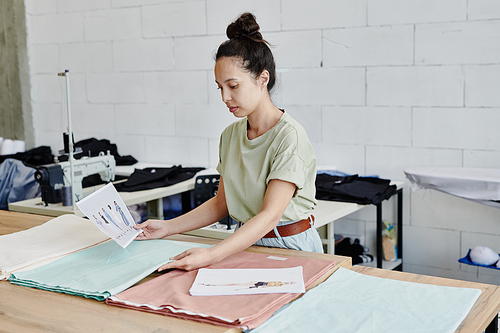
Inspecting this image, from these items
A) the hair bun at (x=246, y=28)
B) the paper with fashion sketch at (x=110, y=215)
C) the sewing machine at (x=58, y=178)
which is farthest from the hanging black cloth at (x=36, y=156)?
the hair bun at (x=246, y=28)

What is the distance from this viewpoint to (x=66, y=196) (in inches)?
101

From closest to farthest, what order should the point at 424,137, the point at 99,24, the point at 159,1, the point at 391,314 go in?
1. the point at 391,314
2. the point at 424,137
3. the point at 159,1
4. the point at 99,24

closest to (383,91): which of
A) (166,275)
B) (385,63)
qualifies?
(385,63)

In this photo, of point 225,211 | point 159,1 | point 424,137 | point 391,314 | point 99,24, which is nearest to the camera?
point 391,314

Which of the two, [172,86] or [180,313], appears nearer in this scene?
[180,313]

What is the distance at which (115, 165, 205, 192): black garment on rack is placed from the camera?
122 inches

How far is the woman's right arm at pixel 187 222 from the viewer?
168 cm

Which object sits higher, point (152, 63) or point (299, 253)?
point (152, 63)

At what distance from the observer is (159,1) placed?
12.9 ft

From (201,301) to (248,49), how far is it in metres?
0.76

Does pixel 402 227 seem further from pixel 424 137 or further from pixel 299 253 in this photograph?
pixel 299 253

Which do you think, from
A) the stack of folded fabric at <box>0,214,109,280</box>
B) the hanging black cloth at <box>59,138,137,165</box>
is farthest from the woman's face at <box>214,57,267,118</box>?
the hanging black cloth at <box>59,138,137,165</box>

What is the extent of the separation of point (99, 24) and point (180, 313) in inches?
140

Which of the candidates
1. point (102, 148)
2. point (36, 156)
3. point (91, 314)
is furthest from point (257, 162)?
point (36, 156)
